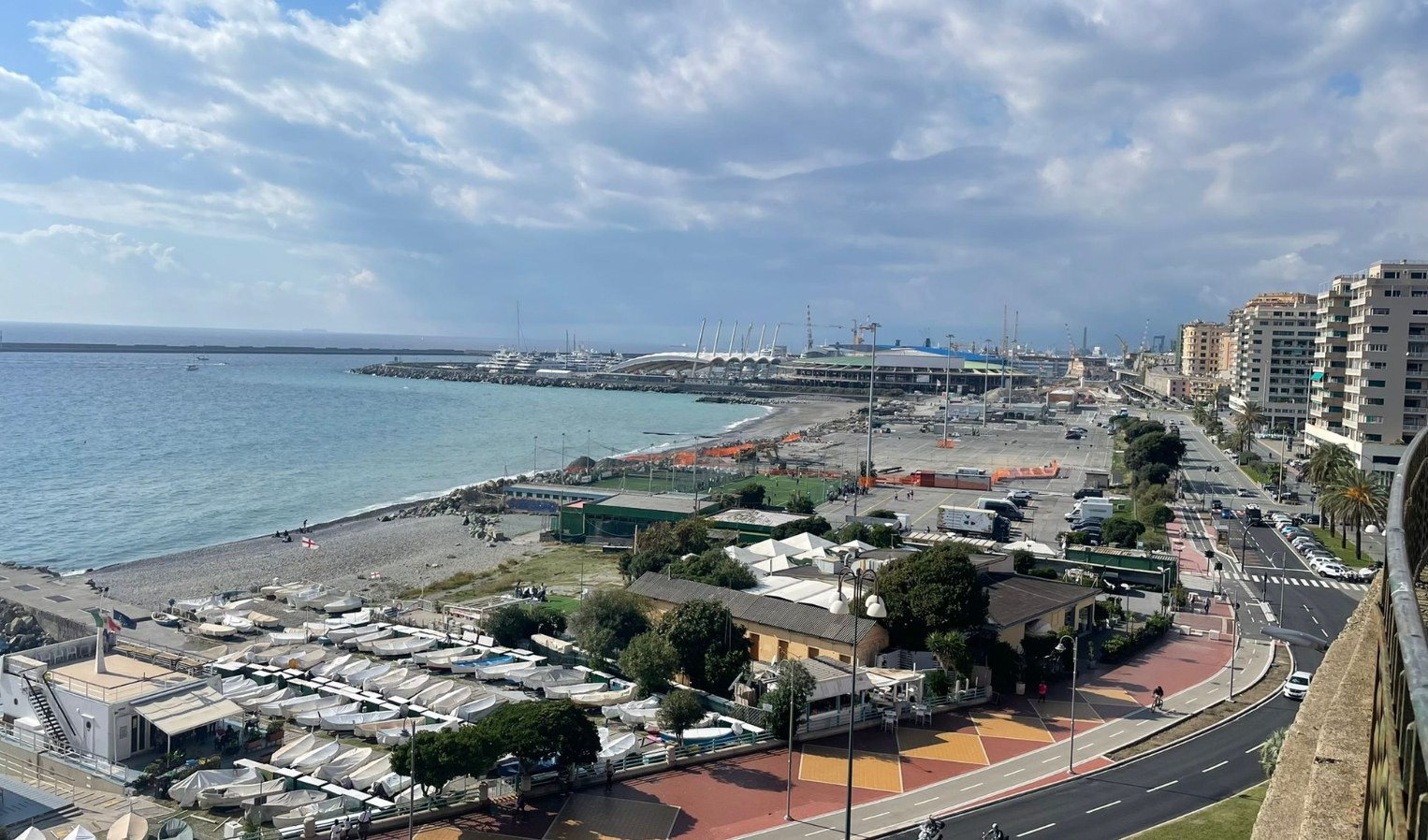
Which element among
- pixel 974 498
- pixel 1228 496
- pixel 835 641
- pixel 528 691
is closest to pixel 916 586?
pixel 835 641

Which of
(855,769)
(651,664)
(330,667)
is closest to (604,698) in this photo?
(651,664)

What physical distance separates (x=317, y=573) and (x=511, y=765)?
23231mm

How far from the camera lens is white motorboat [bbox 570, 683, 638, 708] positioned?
818 inches

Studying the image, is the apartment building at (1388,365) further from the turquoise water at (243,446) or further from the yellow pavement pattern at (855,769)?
the turquoise water at (243,446)

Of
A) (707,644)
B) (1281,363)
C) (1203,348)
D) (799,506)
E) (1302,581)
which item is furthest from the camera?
(1203,348)

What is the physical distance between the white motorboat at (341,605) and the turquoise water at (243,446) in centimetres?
1600

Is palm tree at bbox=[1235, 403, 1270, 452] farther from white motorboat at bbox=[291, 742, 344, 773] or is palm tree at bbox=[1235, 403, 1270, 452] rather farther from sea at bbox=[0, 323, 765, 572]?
white motorboat at bbox=[291, 742, 344, 773]

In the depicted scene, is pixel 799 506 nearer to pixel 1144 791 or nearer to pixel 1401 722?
pixel 1144 791

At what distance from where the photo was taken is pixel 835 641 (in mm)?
22219

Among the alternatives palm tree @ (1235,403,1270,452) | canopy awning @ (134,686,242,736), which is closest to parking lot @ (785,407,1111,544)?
palm tree @ (1235,403,1270,452)

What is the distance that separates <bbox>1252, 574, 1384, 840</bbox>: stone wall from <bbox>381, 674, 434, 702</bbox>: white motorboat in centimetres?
1764

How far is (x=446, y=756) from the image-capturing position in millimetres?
15398

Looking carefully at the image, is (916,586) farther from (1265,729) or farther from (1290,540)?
(1290,540)

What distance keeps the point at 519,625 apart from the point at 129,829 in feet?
38.9
